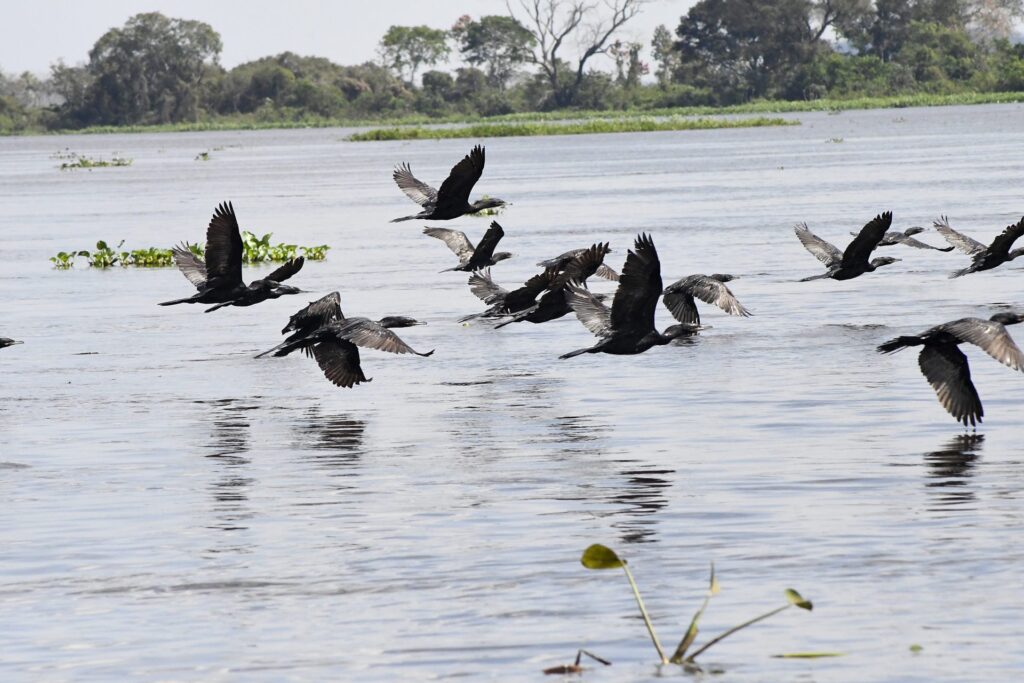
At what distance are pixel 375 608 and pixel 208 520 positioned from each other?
2899 millimetres

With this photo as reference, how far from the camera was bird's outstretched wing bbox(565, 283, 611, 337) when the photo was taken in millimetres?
18391

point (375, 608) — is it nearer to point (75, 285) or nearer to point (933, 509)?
point (933, 509)

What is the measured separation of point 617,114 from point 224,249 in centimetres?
12258

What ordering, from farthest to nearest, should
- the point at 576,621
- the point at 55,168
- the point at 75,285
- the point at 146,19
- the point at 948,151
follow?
the point at 146,19, the point at 55,168, the point at 948,151, the point at 75,285, the point at 576,621

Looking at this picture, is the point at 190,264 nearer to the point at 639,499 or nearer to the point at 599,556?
the point at 639,499

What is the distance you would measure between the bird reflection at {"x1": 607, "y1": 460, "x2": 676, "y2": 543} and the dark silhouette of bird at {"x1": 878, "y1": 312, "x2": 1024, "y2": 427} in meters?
2.07

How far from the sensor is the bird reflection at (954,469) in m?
13.6

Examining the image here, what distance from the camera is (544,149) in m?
95.1

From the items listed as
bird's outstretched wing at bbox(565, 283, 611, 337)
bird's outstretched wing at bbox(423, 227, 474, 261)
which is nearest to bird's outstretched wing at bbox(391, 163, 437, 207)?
bird's outstretched wing at bbox(423, 227, 474, 261)

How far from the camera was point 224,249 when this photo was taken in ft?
66.0

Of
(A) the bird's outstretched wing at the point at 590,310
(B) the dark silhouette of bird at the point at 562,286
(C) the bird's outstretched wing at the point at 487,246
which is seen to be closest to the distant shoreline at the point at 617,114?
(C) the bird's outstretched wing at the point at 487,246

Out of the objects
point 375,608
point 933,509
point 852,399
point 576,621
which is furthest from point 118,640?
point 852,399

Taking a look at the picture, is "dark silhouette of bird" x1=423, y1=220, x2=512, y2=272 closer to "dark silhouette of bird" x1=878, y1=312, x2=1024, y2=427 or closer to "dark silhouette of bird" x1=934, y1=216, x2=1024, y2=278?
"dark silhouette of bird" x1=934, y1=216, x2=1024, y2=278

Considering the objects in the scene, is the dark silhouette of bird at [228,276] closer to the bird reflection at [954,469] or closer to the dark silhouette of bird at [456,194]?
the dark silhouette of bird at [456,194]
